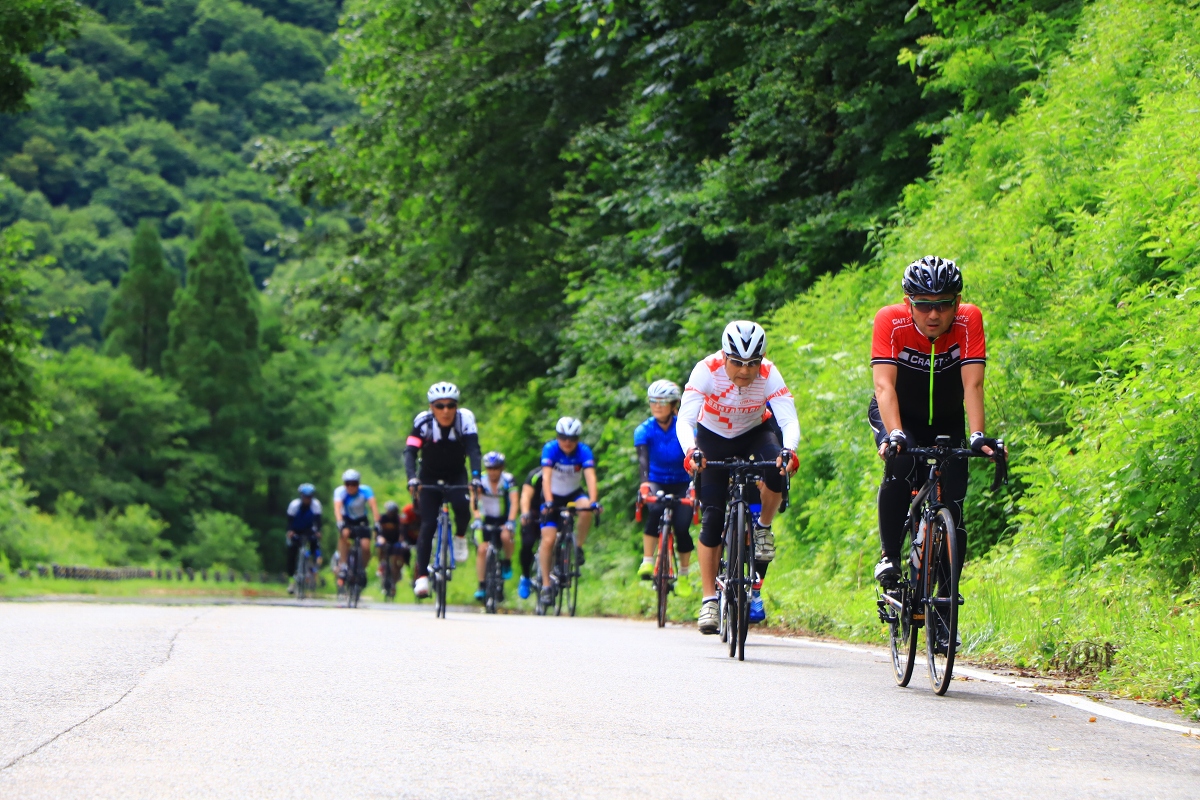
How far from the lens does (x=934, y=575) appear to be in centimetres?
749

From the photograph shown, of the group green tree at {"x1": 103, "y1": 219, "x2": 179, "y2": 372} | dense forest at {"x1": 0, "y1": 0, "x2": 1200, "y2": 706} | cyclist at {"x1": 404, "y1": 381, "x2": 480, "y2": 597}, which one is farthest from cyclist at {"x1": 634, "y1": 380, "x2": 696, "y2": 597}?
green tree at {"x1": 103, "y1": 219, "x2": 179, "y2": 372}

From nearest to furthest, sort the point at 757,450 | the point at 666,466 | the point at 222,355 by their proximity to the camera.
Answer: the point at 757,450 → the point at 666,466 → the point at 222,355

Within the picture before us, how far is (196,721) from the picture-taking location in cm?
606

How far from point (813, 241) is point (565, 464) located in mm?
3736

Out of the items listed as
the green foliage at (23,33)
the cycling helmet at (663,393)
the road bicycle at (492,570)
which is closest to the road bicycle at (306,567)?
the road bicycle at (492,570)

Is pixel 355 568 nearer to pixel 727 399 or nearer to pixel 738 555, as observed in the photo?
pixel 727 399

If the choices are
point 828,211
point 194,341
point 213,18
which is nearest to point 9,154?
point 213,18

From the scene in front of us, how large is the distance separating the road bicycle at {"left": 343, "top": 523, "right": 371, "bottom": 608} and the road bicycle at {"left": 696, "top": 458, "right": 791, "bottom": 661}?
533 inches

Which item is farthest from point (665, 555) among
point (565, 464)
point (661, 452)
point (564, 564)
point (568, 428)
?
point (564, 564)

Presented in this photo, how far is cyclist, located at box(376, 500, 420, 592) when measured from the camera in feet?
85.5

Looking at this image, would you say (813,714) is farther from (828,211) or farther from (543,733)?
(828,211)

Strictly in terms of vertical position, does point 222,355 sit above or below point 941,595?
above

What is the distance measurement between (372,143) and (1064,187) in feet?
53.7

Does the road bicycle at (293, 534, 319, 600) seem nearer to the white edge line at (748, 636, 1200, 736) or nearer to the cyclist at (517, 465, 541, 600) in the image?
the cyclist at (517, 465, 541, 600)
